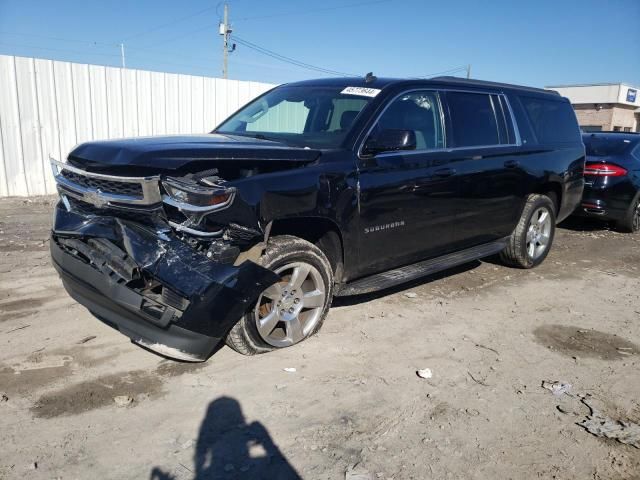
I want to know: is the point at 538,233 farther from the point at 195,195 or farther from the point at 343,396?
the point at 195,195

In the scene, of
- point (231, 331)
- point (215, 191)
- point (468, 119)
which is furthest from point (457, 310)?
point (215, 191)

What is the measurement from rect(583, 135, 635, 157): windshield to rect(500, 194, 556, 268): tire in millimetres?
2872

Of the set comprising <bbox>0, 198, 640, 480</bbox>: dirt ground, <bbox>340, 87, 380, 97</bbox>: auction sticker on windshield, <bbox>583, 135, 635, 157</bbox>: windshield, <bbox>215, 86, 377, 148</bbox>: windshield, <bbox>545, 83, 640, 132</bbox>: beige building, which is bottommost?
<bbox>0, 198, 640, 480</bbox>: dirt ground

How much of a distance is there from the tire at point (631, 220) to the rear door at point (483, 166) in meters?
3.79

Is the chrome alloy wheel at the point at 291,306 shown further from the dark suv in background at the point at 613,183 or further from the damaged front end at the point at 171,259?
the dark suv in background at the point at 613,183

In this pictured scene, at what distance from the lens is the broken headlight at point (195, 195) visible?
116 inches

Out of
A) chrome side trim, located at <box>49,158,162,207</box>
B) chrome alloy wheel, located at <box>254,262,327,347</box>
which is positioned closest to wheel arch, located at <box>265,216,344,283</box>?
chrome alloy wheel, located at <box>254,262,327,347</box>

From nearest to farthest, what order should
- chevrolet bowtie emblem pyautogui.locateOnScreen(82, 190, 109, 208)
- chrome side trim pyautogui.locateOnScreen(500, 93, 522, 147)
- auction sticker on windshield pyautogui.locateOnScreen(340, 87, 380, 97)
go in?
chevrolet bowtie emblem pyautogui.locateOnScreen(82, 190, 109, 208) < auction sticker on windshield pyautogui.locateOnScreen(340, 87, 380, 97) < chrome side trim pyautogui.locateOnScreen(500, 93, 522, 147)

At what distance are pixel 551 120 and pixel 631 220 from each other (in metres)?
3.41

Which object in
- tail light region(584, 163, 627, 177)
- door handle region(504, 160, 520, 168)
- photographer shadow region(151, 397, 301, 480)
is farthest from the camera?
tail light region(584, 163, 627, 177)

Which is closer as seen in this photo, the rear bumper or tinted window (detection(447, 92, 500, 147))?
tinted window (detection(447, 92, 500, 147))

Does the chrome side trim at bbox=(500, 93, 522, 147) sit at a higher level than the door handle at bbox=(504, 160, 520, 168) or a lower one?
higher

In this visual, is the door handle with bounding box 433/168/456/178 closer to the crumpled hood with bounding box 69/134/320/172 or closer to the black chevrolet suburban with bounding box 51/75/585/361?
the black chevrolet suburban with bounding box 51/75/585/361

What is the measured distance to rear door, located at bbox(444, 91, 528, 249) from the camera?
490 centimetres
